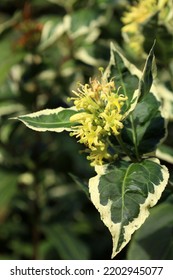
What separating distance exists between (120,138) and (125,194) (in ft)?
0.49

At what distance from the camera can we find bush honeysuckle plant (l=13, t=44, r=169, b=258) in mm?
1072

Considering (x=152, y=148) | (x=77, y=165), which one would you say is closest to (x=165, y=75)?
(x=77, y=165)

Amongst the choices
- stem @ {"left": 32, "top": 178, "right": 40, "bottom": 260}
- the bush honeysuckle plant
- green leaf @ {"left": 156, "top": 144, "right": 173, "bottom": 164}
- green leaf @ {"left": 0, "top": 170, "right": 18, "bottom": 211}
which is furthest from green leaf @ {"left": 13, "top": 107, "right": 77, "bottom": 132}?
stem @ {"left": 32, "top": 178, "right": 40, "bottom": 260}

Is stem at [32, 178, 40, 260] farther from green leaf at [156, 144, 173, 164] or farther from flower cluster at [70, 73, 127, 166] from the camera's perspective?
flower cluster at [70, 73, 127, 166]

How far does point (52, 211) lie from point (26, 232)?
0.40ft

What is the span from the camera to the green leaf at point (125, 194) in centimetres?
105

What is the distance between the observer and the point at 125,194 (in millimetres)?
1087

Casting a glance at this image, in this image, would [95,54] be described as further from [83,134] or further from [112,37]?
[83,134]

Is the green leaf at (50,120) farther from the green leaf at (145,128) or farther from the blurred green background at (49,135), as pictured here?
the blurred green background at (49,135)

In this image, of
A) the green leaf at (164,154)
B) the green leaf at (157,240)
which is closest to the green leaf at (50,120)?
the green leaf at (164,154)

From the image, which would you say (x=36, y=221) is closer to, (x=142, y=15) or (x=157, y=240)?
(x=157, y=240)

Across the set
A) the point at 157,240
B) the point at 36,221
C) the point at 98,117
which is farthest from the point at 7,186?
the point at 98,117

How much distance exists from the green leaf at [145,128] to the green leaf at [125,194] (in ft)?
0.26

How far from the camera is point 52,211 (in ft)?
7.10
